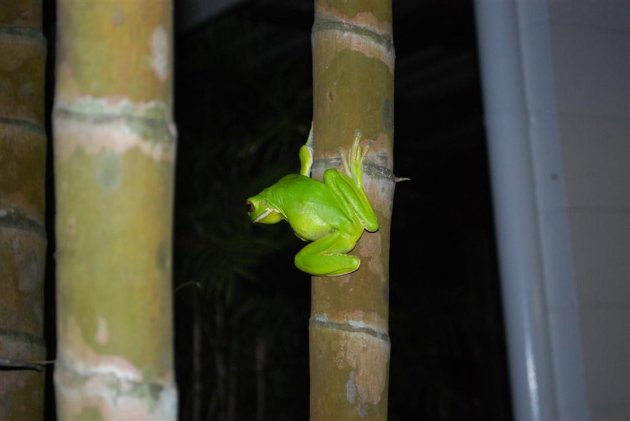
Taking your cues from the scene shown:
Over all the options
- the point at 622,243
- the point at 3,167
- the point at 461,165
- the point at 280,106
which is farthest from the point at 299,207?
the point at 461,165

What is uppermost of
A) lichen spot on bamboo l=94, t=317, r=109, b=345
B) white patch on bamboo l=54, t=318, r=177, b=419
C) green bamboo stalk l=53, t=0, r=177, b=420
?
green bamboo stalk l=53, t=0, r=177, b=420

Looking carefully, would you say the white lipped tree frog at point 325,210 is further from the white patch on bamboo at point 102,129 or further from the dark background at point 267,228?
the dark background at point 267,228

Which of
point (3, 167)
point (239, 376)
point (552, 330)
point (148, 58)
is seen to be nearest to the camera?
point (148, 58)

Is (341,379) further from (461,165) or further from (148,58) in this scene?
(461,165)

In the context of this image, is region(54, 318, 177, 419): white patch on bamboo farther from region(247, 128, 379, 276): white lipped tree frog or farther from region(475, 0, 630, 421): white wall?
region(475, 0, 630, 421): white wall

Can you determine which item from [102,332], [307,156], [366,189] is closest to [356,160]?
[366,189]

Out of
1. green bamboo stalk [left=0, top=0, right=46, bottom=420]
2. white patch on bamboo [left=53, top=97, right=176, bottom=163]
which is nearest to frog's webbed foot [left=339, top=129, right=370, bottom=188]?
white patch on bamboo [left=53, top=97, right=176, bottom=163]
